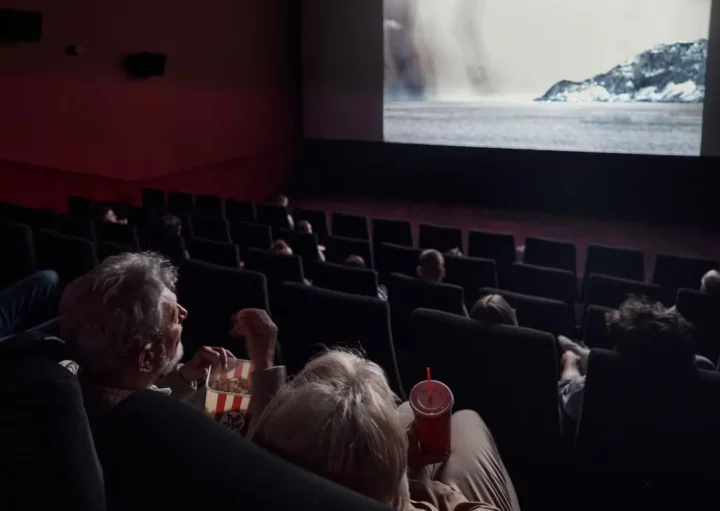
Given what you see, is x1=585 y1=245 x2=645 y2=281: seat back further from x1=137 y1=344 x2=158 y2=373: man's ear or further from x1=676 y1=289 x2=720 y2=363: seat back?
x1=137 y1=344 x2=158 y2=373: man's ear

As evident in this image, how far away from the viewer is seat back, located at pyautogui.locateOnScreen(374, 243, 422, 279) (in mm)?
5176

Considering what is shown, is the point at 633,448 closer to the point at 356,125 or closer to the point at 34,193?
the point at 34,193

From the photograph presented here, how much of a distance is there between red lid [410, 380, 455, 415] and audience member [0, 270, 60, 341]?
2244 millimetres

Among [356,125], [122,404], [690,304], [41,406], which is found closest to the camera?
[122,404]

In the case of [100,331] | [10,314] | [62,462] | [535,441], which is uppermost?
[100,331]

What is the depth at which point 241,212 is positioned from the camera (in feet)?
24.5

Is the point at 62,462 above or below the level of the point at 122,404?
below

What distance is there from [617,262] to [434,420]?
4635 mm

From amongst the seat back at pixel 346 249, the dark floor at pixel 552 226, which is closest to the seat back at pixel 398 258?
the seat back at pixel 346 249

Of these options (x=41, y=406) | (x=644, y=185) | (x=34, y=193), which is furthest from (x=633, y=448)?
(x=644, y=185)

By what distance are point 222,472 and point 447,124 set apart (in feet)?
31.8

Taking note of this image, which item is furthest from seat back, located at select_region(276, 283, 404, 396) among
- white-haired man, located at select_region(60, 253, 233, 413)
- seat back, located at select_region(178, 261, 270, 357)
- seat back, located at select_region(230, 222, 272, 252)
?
seat back, located at select_region(230, 222, 272, 252)

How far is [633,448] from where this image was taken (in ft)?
7.07

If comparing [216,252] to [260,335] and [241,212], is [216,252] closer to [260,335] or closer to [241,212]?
[260,335]
